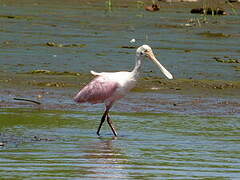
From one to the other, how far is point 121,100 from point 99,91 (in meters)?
1.87

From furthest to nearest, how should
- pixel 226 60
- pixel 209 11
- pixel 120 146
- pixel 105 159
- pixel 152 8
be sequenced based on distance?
1. pixel 152 8
2. pixel 209 11
3. pixel 226 60
4. pixel 120 146
5. pixel 105 159

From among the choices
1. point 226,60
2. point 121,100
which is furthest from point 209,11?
point 121,100

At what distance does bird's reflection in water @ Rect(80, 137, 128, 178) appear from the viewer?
7.41 metres

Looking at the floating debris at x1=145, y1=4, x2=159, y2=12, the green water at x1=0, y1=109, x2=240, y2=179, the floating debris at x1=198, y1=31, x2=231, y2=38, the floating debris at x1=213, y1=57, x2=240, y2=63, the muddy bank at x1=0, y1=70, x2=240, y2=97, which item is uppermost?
the green water at x1=0, y1=109, x2=240, y2=179

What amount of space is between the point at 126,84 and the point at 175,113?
1262 mm

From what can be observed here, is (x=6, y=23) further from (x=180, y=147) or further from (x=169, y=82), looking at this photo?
(x=180, y=147)

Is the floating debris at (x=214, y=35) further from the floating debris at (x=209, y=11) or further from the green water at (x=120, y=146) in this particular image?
the green water at (x=120, y=146)

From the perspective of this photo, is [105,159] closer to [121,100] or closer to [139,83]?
[121,100]

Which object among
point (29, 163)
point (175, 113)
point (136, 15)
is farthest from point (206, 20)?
point (29, 163)

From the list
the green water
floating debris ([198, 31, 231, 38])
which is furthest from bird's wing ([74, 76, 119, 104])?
floating debris ([198, 31, 231, 38])

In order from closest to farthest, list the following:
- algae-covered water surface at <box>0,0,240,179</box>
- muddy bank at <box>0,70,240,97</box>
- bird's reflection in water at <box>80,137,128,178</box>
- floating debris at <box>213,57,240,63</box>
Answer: bird's reflection in water at <box>80,137,128,178</box> < algae-covered water surface at <box>0,0,240,179</box> < muddy bank at <box>0,70,240,97</box> < floating debris at <box>213,57,240,63</box>

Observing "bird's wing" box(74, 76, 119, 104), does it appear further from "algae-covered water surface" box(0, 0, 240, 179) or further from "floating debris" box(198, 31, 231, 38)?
"floating debris" box(198, 31, 231, 38)

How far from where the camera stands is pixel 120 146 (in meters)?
9.17

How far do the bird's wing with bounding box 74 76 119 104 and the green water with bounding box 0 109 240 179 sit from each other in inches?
10.7
